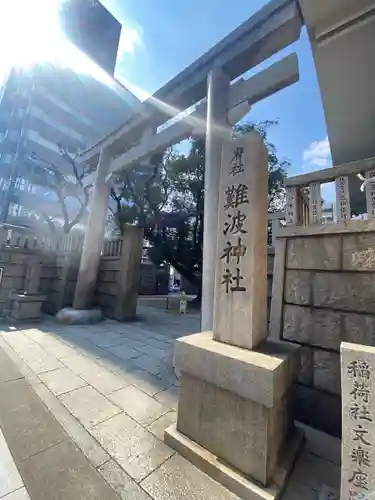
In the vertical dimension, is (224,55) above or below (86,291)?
above

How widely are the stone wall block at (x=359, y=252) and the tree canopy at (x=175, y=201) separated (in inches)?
380

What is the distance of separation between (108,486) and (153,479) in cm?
33

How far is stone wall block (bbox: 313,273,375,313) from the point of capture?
8.27ft

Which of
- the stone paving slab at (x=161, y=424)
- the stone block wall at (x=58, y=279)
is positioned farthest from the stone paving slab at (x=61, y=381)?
the stone block wall at (x=58, y=279)

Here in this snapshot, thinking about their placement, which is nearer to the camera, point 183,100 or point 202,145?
point 183,100

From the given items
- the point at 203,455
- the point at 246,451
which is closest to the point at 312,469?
the point at 246,451

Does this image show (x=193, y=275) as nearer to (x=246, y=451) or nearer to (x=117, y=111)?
(x=246, y=451)

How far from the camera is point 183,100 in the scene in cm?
626

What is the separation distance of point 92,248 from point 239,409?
7.26 meters

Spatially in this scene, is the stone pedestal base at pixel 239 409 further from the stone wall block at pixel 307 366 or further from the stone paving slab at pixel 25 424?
the stone paving slab at pixel 25 424

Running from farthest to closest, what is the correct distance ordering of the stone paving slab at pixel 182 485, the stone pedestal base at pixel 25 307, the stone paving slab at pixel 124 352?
the stone pedestal base at pixel 25 307, the stone paving slab at pixel 124 352, the stone paving slab at pixel 182 485

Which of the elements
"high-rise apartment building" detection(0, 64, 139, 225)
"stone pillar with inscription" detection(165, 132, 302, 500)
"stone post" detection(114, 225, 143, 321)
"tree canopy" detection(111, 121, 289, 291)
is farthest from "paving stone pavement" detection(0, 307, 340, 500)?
"high-rise apartment building" detection(0, 64, 139, 225)

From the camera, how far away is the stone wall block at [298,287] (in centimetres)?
297

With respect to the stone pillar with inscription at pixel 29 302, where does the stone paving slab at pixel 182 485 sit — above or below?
below
